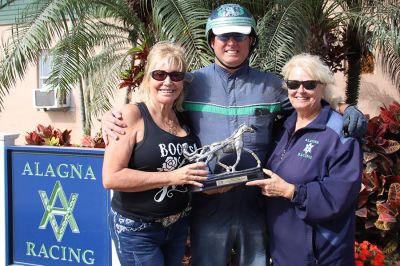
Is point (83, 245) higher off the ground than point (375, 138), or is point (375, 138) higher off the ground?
point (375, 138)

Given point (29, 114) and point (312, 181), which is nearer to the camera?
point (312, 181)

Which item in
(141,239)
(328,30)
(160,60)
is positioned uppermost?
(328,30)

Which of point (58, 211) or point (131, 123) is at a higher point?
point (131, 123)

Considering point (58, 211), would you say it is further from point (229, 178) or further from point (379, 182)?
point (379, 182)

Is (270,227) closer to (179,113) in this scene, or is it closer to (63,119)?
(179,113)

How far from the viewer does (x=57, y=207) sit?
3.47m

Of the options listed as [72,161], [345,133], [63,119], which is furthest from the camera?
[63,119]

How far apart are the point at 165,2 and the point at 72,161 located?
6.92 ft

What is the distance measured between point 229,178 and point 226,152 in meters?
0.17

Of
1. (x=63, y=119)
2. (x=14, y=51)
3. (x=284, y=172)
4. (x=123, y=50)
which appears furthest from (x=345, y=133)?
(x=63, y=119)

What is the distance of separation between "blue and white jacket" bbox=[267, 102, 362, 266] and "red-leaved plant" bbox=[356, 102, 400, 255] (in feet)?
6.18

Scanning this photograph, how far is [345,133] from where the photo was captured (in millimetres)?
2227

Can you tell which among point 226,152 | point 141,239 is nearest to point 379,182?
point 226,152

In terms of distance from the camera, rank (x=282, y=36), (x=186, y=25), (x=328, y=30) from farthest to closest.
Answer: (x=328, y=30)
(x=186, y=25)
(x=282, y=36)
